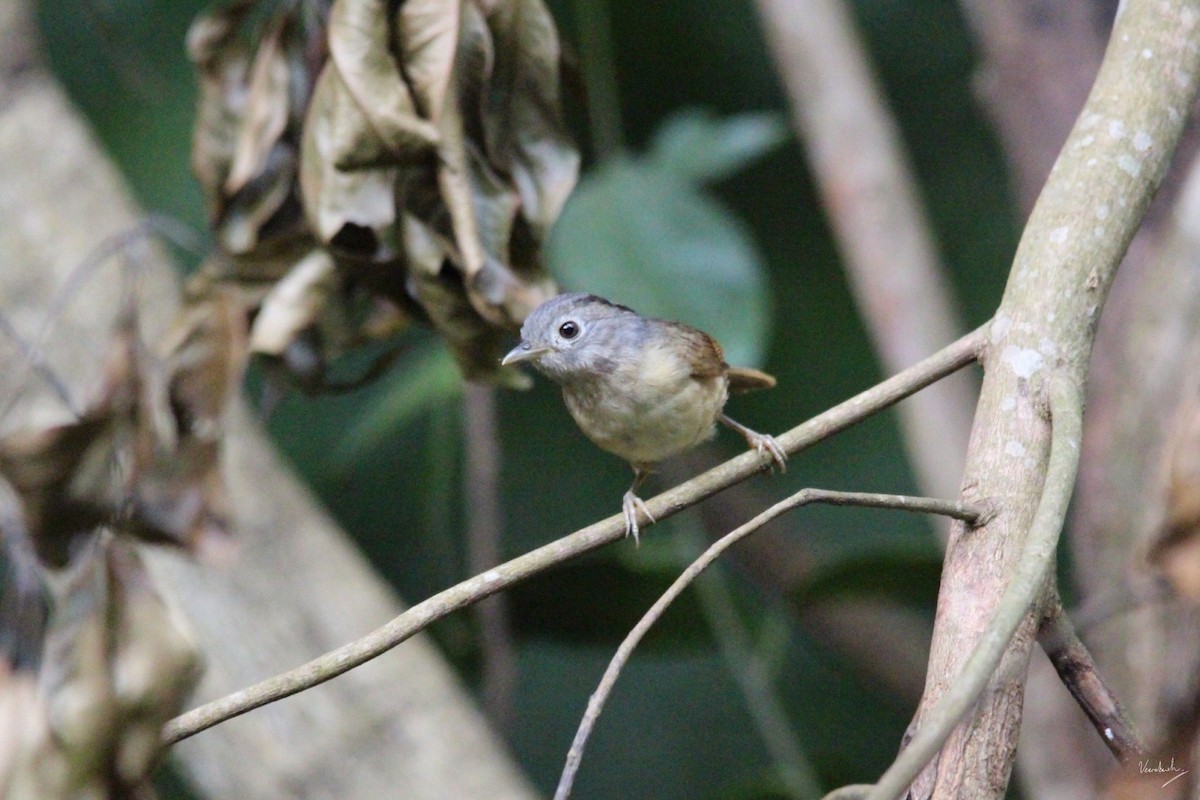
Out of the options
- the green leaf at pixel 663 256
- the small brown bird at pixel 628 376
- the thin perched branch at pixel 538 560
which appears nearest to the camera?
the thin perched branch at pixel 538 560

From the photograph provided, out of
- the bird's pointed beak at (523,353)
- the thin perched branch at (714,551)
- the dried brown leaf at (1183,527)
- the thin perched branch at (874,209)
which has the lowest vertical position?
the thin perched branch at (874,209)

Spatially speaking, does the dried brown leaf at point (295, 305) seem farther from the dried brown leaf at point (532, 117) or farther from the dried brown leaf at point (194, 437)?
the dried brown leaf at point (532, 117)

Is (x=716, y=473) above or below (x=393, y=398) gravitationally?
above

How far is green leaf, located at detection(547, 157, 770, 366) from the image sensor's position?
366 centimetres

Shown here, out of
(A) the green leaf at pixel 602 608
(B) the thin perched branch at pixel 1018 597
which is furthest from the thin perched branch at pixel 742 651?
(B) the thin perched branch at pixel 1018 597

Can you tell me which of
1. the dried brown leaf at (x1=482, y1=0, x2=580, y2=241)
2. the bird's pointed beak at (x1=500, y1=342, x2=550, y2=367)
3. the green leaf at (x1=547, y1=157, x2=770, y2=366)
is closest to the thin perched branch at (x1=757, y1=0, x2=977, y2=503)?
the green leaf at (x1=547, y1=157, x2=770, y2=366)

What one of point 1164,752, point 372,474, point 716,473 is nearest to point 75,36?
point 372,474

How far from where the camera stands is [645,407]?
2.54 metres

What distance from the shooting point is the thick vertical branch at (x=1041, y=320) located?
1.42m

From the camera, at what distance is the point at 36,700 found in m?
1.94

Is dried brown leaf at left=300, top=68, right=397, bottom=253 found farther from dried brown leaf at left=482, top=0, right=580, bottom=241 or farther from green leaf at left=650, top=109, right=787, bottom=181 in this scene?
green leaf at left=650, top=109, right=787, bottom=181

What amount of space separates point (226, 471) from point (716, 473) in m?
2.45

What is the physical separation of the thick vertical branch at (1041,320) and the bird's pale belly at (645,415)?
88cm

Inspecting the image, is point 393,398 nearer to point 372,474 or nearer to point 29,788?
point 372,474
